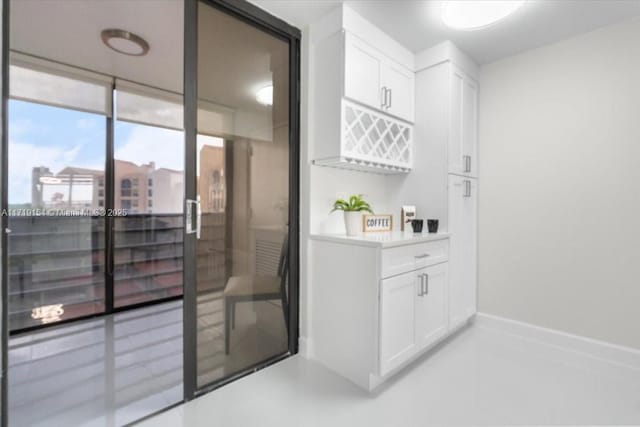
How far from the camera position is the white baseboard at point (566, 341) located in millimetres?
2094

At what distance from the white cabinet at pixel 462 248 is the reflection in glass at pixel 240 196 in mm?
1411

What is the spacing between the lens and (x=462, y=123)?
2557 millimetres

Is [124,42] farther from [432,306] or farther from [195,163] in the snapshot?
[432,306]

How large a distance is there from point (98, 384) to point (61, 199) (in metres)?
1.96

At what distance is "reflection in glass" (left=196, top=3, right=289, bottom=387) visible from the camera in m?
1.79

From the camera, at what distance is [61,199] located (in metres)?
2.89

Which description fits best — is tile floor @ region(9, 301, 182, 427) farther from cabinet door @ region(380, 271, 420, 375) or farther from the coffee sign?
the coffee sign

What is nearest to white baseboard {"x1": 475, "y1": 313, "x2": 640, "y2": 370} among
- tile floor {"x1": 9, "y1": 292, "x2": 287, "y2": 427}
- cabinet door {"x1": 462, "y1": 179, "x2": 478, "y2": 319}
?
cabinet door {"x1": 462, "y1": 179, "x2": 478, "y2": 319}

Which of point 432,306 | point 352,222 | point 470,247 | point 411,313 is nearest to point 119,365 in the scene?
point 352,222

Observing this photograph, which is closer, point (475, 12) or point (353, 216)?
point (475, 12)

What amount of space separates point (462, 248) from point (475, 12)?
71.6 inches

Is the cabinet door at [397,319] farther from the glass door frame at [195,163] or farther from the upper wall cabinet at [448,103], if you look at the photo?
the upper wall cabinet at [448,103]

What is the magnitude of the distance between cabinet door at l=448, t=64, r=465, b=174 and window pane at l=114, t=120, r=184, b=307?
2768 millimetres

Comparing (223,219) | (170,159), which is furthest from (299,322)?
(170,159)
